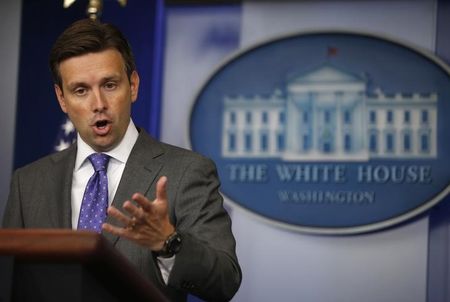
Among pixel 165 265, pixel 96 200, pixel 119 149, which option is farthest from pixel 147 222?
pixel 119 149

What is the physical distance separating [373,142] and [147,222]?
5.27 feet

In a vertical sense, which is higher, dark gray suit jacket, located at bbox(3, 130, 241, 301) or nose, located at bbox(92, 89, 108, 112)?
nose, located at bbox(92, 89, 108, 112)

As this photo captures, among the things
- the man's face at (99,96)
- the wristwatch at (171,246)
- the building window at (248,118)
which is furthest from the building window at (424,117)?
the wristwatch at (171,246)

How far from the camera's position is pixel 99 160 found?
2.28m

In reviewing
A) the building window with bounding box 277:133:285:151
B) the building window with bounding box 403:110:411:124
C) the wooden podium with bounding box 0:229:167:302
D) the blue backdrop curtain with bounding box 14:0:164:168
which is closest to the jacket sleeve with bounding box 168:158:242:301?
the wooden podium with bounding box 0:229:167:302

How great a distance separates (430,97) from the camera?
3146 mm

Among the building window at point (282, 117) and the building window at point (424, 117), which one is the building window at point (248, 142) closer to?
the building window at point (282, 117)

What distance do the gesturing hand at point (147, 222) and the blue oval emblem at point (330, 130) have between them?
149 centimetres

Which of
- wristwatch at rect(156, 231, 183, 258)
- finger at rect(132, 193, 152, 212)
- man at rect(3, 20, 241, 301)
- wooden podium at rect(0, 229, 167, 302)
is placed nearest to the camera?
wooden podium at rect(0, 229, 167, 302)

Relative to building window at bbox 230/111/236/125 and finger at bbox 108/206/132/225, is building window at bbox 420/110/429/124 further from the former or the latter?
finger at bbox 108/206/132/225

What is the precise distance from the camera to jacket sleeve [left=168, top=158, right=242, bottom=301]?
6.22 feet

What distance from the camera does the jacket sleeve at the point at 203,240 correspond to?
1896mm

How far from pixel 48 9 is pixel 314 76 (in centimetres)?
106

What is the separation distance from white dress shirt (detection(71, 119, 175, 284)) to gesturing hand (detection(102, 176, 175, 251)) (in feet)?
1.63
